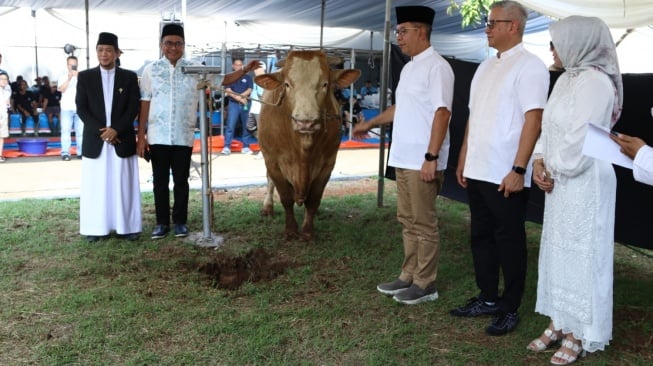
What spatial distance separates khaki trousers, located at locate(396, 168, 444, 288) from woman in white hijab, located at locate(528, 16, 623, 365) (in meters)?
0.88

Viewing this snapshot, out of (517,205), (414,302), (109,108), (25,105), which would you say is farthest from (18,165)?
(517,205)

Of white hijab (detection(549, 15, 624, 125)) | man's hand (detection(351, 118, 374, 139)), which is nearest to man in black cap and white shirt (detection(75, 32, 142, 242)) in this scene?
man's hand (detection(351, 118, 374, 139))

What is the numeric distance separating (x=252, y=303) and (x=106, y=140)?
7.39ft

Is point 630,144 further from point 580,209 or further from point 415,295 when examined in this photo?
point 415,295

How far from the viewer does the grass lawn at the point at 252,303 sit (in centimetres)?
332

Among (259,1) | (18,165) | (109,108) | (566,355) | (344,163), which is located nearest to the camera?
(566,355)

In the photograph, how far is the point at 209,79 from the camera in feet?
18.2

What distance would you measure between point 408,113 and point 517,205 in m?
0.93

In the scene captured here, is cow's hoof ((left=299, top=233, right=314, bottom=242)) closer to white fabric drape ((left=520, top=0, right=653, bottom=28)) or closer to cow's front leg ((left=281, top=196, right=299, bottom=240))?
cow's front leg ((left=281, top=196, right=299, bottom=240))

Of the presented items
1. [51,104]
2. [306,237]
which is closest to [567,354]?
[306,237]

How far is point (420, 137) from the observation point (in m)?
3.83

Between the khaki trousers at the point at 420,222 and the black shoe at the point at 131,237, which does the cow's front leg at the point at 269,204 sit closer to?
the black shoe at the point at 131,237

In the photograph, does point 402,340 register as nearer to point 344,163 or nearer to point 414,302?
point 414,302

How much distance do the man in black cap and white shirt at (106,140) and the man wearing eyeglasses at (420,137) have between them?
2.63 metres
